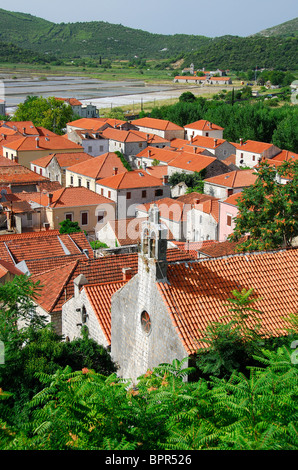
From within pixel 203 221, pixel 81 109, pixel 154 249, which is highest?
pixel 154 249

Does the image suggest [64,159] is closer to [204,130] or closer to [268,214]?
[204,130]

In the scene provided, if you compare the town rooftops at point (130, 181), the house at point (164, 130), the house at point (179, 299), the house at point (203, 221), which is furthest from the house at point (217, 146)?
the house at point (179, 299)

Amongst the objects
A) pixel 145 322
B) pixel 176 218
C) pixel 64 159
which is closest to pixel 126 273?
pixel 145 322

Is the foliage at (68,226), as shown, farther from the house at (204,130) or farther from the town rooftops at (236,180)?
the house at (204,130)

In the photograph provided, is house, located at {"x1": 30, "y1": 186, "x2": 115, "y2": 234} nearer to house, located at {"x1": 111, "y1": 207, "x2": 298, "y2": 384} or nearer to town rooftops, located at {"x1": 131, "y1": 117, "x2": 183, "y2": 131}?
house, located at {"x1": 111, "y1": 207, "x2": 298, "y2": 384}
